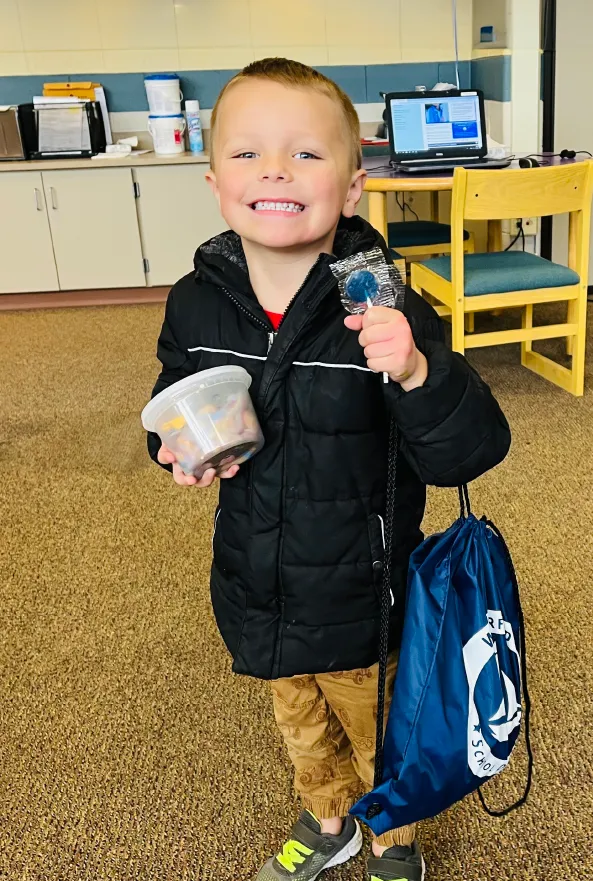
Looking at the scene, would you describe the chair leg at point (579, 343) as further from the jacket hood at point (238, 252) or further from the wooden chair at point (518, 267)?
the jacket hood at point (238, 252)

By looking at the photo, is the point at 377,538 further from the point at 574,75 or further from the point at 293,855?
the point at 574,75

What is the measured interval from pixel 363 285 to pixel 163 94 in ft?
13.6

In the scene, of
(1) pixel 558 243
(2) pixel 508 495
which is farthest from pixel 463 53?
(2) pixel 508 495

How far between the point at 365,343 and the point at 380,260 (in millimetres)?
108

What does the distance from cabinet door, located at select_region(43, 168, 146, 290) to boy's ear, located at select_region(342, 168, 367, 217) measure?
3.76 metres

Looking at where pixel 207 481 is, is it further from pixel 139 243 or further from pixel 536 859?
pixel 139 243

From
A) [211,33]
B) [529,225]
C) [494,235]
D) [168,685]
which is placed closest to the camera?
[168,685]

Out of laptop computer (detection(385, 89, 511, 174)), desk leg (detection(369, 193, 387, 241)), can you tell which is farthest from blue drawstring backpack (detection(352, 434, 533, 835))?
laptop computer (detection(385, 89, 511, 174))

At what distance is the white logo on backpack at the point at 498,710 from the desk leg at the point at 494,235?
3052 millimetres

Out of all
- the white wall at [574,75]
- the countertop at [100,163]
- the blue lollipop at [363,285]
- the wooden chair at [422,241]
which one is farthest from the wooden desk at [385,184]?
the blue lollipop at [363,285]

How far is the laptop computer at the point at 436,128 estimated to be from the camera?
308 cm

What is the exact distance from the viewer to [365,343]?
81 centimetres

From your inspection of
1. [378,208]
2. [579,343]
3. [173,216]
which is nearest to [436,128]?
[378,208]

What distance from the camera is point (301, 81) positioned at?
2.97ft
